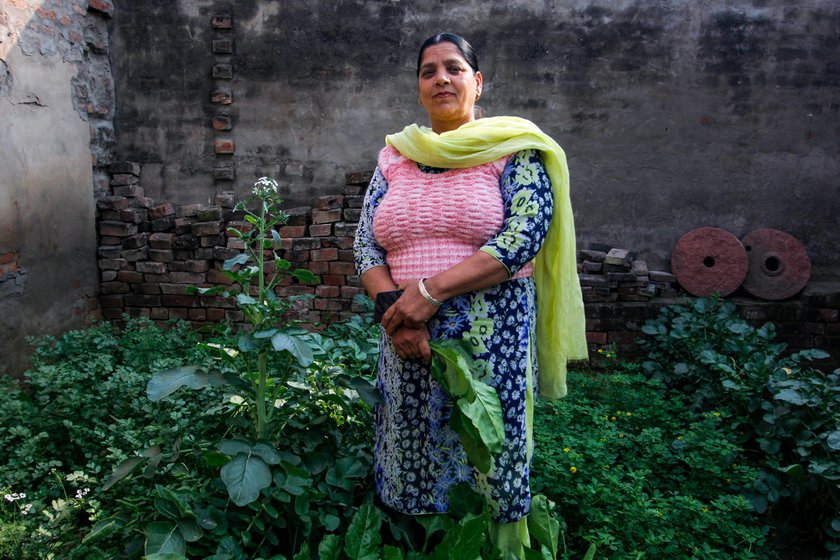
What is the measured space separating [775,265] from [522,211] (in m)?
3.49

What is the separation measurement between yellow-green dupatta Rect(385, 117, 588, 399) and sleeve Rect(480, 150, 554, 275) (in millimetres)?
44

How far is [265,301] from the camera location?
2.18m

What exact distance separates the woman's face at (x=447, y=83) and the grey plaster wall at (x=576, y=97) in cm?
284

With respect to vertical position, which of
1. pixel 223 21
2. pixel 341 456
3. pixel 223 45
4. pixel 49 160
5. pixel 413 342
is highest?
pixel 223 21

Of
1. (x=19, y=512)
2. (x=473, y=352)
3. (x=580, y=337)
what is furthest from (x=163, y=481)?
(x=580, y=337)

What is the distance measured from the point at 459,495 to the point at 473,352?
1.42 feet

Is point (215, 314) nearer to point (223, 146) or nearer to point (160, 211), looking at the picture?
point (160, 211)

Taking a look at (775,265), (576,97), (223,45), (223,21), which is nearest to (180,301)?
(223,45)

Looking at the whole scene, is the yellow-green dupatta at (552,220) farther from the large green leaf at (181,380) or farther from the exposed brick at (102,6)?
the exposed brick at (102,6)

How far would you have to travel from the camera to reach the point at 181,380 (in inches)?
78.5

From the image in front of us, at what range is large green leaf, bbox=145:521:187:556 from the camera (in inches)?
73.6

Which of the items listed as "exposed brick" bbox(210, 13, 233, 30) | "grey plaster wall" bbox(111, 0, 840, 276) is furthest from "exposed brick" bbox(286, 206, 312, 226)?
"exposed brick" bbox(210, 13, 233, 30)

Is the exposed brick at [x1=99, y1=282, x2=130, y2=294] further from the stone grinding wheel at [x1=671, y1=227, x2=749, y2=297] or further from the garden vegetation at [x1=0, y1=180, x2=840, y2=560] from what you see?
the stone grinding wheel at [x1=671, y1=227, x2=749, y2=297]

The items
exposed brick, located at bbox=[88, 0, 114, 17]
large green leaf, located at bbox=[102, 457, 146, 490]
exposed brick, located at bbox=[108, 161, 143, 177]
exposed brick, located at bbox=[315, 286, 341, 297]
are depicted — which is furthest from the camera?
exposed brick, located at bbox=[108, 161, 143, 177]
